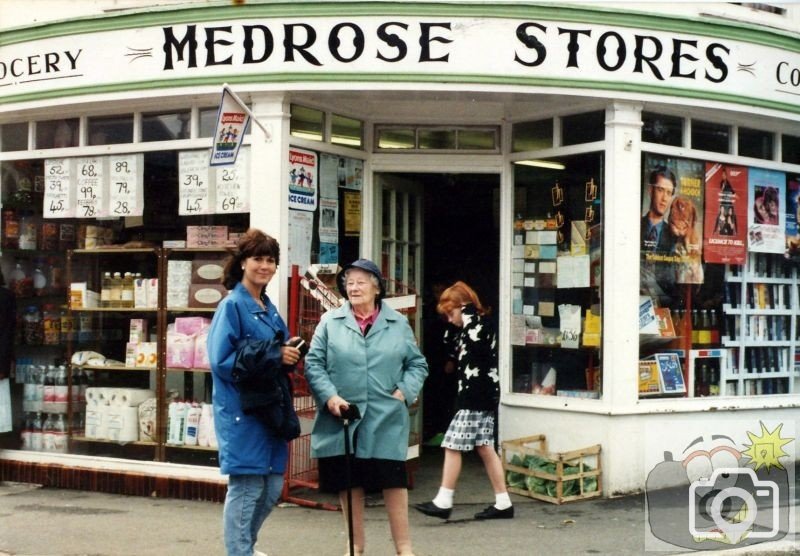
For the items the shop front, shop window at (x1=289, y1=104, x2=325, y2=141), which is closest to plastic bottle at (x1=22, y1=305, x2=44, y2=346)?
the shop front

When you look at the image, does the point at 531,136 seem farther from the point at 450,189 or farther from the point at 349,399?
the point at 349,399

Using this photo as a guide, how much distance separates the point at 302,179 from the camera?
28.6 ft

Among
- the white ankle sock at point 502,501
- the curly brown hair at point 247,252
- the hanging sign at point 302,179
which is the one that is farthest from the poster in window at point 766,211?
the curly brown hair at point 247,252

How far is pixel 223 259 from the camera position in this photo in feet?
28.9

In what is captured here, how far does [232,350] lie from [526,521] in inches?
133

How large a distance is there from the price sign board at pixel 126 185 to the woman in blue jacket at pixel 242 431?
3.83 m

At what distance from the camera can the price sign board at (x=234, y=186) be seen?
8.62m

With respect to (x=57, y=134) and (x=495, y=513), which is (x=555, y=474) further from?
(x=57, y=134)

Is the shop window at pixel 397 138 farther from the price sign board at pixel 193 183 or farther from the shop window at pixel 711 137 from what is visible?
the shop window at pixel 711 137

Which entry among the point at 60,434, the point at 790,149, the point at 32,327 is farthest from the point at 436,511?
the point at 790,149

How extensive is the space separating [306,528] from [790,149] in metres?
6.20

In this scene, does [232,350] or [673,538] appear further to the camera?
[673,538]

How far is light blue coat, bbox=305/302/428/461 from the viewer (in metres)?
5.96

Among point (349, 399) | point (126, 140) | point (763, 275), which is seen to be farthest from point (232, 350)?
point (763, 275)
